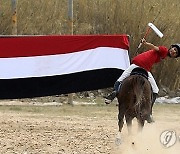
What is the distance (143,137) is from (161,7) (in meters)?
14.8

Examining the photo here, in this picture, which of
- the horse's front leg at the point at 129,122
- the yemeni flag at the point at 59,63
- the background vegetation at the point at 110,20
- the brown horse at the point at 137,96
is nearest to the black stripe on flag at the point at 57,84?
the yemeni flag at the point at 59,63

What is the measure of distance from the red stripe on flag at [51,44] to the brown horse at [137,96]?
5.11m

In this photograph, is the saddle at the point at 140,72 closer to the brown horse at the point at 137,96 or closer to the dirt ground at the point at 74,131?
the brown horse at the point at 137,96

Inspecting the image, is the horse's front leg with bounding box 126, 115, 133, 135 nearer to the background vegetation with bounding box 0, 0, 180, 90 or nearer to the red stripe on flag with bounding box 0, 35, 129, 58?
the red stripe on flag with bounding box 0, 35, 129, 58

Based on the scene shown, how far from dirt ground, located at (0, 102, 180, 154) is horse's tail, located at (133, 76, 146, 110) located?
0.73m

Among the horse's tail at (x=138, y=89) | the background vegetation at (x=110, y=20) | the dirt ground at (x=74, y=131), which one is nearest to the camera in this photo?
the horse's tail at (x=138, y=89)

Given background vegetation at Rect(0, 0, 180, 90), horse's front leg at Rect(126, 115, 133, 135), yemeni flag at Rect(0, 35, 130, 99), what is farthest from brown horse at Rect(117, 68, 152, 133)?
background vegetation at Rect(0, 0, 180, 90)

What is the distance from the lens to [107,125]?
49.9ft

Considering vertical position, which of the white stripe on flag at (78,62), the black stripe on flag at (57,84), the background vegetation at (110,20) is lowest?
the background vegetation at (110,20)

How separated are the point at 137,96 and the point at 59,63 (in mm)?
5626

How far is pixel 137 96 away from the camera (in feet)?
37.4

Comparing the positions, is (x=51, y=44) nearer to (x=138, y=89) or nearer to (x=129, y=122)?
(x=129, y=122)

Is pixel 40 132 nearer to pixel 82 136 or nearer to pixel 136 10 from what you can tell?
pixel 82 136

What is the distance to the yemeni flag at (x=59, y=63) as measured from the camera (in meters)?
16.1
